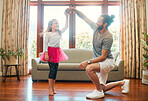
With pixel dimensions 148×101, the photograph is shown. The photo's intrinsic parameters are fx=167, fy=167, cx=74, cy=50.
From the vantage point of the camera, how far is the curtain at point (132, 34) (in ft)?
14.7

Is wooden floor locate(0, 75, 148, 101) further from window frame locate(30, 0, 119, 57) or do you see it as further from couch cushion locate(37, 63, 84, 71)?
window frame locate(30, 0, 119, 57)

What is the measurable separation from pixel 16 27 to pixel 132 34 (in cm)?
322

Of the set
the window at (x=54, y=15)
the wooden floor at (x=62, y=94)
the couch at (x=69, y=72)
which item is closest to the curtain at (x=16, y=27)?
the window at (x=54, y=15)

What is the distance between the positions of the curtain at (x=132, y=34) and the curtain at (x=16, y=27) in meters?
2.69

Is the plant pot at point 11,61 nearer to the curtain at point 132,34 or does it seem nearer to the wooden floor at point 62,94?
the wooden floor at point 62,94

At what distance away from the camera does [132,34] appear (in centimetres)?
454

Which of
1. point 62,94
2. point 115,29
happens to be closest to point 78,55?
point 115,29

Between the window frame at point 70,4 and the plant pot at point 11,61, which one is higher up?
the window frame at point 70,4

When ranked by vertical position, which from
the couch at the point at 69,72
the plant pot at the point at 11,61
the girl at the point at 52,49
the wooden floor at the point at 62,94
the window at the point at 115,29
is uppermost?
the window at the point at 115,29

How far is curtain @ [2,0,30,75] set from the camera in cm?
464

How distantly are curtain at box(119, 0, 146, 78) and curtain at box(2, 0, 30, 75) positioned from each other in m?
2.69

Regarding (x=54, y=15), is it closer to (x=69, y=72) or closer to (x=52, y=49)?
(x=69, y=72)

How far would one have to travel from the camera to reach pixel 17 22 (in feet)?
15.5

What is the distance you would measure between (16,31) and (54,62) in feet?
8.73
